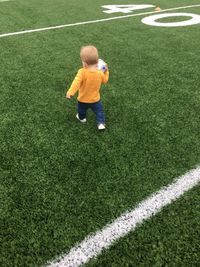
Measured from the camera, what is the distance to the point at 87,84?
3939 mm

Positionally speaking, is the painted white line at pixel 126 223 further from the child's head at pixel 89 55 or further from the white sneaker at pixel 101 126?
the child's head at pixel 89 55

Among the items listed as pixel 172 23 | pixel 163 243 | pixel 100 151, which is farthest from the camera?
pixel 172 23

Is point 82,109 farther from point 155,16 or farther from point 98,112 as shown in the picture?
point 155,16

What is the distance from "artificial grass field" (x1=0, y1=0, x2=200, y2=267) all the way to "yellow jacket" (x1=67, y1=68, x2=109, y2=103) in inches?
12.5

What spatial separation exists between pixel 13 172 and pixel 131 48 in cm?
391

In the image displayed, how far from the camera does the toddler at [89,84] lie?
3805 mm

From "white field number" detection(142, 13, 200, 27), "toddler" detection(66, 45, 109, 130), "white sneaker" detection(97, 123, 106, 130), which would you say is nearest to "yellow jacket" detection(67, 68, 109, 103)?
"toddler" detection(66, 45, 109, 130)

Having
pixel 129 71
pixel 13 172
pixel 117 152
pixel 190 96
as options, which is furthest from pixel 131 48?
pixel 13 172

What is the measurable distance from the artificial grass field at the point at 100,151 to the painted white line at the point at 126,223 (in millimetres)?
59

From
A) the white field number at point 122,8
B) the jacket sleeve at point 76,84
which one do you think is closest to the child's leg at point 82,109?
the jacket sleeve at point 76,84

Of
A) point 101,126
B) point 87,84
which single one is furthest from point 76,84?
point 101,126

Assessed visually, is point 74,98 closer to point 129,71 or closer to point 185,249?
point 129,71

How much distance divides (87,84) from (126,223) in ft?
5.55

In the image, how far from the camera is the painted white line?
2506 mm
